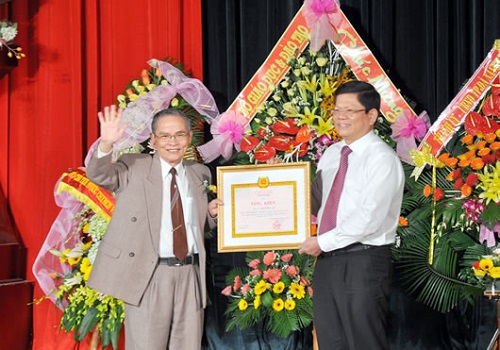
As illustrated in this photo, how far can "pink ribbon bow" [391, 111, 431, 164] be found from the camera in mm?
4258

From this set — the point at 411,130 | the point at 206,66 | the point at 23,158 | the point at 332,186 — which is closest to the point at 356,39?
the point at 411,130

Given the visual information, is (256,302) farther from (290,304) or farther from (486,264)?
(486,264)

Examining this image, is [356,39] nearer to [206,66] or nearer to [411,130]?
[411,130]

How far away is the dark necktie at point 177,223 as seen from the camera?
3.39 metres

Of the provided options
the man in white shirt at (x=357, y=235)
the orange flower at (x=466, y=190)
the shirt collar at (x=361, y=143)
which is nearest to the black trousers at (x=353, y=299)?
the man in white shirt at (x=357, y=235)

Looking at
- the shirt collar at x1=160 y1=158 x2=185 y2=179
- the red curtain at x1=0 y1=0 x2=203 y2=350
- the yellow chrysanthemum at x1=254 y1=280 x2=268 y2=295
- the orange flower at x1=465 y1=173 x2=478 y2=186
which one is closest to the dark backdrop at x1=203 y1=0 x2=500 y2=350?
the red curtain at x1=0 y1=0 x2=203 y2=350

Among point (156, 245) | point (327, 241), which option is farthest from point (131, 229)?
point (327, 241)

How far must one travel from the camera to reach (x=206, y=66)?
4.92m

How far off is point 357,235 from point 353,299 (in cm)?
25

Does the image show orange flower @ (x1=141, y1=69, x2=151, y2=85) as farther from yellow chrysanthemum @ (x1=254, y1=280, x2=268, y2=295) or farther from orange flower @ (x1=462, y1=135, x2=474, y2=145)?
orange flower @ (x1=462, y1=135, x2=474, y2=145)

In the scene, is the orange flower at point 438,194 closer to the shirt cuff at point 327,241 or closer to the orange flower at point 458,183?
the orange flower at point 458,183

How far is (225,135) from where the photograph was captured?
4359 millimetres

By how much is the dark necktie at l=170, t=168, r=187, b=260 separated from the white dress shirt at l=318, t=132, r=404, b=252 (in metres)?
0.59

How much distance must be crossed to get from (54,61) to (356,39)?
5.74ft
